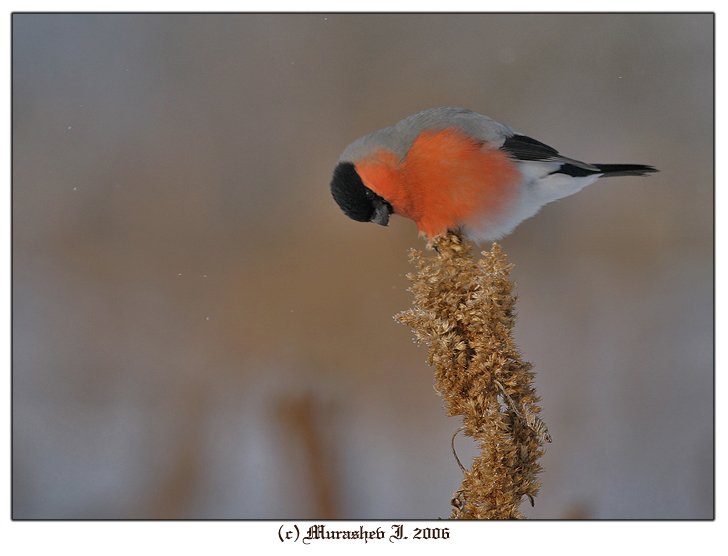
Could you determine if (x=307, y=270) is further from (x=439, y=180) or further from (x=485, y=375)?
(x=485, y=375)

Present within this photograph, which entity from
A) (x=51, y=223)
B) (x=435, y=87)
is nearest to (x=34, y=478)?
(x=51, y=223)

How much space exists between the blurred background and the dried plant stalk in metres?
0.62

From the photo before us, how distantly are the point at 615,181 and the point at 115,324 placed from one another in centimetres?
148

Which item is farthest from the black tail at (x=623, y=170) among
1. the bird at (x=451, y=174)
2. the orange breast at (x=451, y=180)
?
the orange breast at (x=451, y=180)

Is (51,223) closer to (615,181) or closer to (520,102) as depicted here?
(520,102)

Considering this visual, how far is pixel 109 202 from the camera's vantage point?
48.9 inches

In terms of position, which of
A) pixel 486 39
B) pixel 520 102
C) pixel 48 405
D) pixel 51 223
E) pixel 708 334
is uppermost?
pixel 486 39

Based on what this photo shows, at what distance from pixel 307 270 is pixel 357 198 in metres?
0.46

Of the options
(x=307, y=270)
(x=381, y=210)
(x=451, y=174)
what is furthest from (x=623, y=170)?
(x=307, y=270)

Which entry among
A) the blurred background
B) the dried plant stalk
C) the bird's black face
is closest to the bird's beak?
the bird's black face

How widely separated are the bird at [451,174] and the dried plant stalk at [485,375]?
21 centimetres

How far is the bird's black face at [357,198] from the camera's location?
2.91ft

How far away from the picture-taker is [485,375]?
642mm

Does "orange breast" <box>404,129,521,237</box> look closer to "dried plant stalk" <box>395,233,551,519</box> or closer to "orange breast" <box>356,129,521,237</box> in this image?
"orange breast" <box>356,129,521,237</box>
